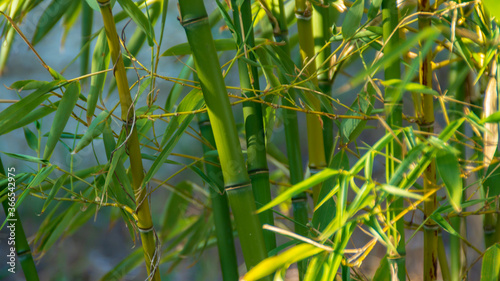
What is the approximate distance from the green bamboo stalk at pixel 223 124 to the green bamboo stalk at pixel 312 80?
0.20 meters

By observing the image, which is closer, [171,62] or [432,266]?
[432,266]

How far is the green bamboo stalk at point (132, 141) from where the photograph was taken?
1.86ft

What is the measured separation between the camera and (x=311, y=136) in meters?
0.73

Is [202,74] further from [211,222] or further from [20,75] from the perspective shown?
[20,75]

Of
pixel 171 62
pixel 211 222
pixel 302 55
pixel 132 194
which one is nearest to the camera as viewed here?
pixel 132 194

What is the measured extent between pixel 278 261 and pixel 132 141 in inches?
11.7

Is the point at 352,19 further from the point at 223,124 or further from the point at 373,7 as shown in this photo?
the point at 223,124

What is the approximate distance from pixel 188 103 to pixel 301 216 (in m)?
0.27

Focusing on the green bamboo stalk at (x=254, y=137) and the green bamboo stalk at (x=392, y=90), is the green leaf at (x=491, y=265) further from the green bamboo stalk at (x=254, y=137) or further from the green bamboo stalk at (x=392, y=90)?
the green bamboo stalk at (x=254, y=137)

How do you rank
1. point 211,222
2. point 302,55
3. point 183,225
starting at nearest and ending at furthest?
point 302,55 → point 211,222 → point 183,225

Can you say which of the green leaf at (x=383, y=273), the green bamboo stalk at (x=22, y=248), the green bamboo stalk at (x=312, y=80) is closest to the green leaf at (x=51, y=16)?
the green bamboo stalk at (x=22, y=248)

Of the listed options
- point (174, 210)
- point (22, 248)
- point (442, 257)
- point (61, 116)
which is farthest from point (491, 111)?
point (174, 210)

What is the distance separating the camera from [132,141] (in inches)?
Answer: 23.9

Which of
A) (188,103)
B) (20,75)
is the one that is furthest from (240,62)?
(20,75)
